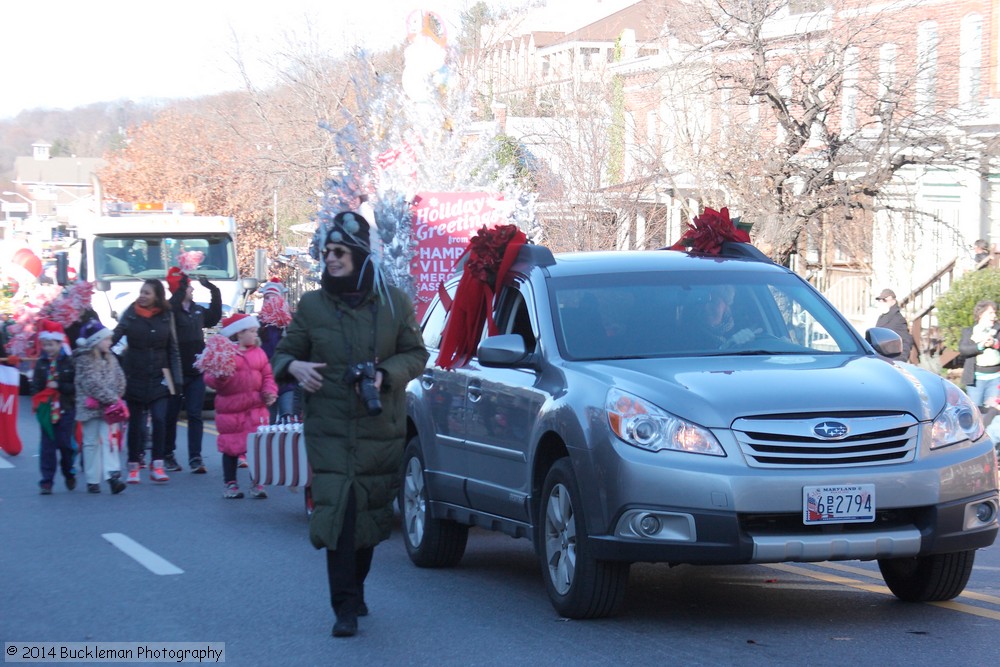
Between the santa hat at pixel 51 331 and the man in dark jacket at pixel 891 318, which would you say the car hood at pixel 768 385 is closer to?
the santa hat at pixel 51 331

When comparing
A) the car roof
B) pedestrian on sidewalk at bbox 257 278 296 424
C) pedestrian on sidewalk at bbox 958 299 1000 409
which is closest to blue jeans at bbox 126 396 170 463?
pedestrian on sidewalk at bbox 257 278 296 424

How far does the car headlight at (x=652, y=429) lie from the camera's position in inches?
251

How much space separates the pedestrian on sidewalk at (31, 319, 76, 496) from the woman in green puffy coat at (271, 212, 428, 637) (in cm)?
684

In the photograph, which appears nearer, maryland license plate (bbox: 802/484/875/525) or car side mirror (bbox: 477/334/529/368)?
maryland license plate (bbox: 802/484/875/525)

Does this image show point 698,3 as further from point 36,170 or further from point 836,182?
point 36,170

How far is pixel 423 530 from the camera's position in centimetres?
888

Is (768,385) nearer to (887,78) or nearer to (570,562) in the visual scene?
(570,562)

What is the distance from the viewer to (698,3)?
2116cm

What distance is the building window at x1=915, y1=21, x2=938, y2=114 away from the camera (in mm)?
19938

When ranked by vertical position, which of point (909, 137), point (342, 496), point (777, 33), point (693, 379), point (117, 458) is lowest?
point (117, 458)

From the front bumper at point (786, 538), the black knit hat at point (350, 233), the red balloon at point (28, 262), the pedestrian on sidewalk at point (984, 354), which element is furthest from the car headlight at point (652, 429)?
the red balloon at point (28, 262)

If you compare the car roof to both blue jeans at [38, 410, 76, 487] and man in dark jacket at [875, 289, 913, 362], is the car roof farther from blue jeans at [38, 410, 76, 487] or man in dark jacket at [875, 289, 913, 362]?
man in dark jacket at [875, 289, 913, 362]

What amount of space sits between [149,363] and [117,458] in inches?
50.3

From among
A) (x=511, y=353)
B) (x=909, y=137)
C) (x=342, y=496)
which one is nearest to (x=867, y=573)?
(x=511, y=353)
